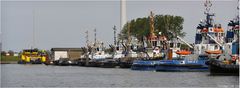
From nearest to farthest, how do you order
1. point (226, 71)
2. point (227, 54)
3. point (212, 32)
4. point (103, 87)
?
point (103, 87), point (226, 71), point (227, 54), point (212, 32)

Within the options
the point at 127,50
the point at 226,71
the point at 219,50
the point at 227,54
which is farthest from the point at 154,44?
the point at 226,71

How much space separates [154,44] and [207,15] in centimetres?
2243

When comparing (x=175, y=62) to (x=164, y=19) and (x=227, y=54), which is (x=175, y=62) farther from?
(x=164, y=19)

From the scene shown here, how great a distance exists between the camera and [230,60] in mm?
71688

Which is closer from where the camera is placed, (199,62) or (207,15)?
(199,62)

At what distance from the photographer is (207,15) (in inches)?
3745

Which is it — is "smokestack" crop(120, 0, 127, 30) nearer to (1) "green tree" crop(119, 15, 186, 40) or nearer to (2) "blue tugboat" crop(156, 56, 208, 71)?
(1) "green tree" crop(119, 15, 186, 40)

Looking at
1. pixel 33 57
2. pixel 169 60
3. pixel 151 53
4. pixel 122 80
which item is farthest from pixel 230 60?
pixel 33 57

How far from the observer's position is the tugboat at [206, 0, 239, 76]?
69875 millimetres

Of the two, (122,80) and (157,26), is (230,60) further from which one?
(157,26)

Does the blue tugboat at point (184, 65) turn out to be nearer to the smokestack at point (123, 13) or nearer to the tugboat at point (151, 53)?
the tugboat at point (151, 53)

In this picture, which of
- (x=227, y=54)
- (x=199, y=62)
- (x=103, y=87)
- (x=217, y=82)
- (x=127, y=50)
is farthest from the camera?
(x=127, y=50)

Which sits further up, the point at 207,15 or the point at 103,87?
the point at 207,15

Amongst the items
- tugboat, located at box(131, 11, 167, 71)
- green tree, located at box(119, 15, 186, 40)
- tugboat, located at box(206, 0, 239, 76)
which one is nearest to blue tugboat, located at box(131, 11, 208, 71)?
tugboat, located at box(131, 11, 167, 71)
